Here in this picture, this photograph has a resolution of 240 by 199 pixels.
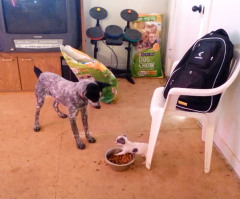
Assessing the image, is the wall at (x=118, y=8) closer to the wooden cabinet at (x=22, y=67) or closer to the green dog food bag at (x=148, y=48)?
the green dog food bag at (x=148, y=48)

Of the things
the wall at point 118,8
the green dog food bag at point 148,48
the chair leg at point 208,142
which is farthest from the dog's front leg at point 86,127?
the wall at point 118,8

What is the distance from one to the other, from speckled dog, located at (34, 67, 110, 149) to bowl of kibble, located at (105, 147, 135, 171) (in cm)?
30

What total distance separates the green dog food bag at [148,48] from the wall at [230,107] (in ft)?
4.25

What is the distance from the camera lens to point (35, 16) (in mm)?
2586

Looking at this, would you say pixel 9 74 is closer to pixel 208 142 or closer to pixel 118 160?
pixel 118 160

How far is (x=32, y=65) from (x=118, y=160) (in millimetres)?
1622

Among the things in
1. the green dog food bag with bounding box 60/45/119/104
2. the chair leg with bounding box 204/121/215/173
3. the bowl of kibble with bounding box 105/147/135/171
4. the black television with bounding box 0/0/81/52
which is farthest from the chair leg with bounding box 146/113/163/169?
the black television with bounding box 0/0/81/52

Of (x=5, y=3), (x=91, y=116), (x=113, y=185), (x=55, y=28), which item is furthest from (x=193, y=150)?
(x=5, y=3)

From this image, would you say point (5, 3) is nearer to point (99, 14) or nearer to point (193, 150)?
point (99, 14)

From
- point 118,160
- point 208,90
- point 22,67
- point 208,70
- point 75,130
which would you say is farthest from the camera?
point 22,67

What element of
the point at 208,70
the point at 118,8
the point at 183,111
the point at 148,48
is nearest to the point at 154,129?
the point at 183,111

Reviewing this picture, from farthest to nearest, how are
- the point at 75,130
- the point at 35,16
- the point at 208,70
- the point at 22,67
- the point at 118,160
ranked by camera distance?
1. the point at 22,67
2. the point at 35,16
3. the point at 75,130
4. the point at 118,160
5. the point at 208,70

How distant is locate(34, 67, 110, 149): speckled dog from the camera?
1664mm

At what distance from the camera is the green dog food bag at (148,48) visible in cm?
323
